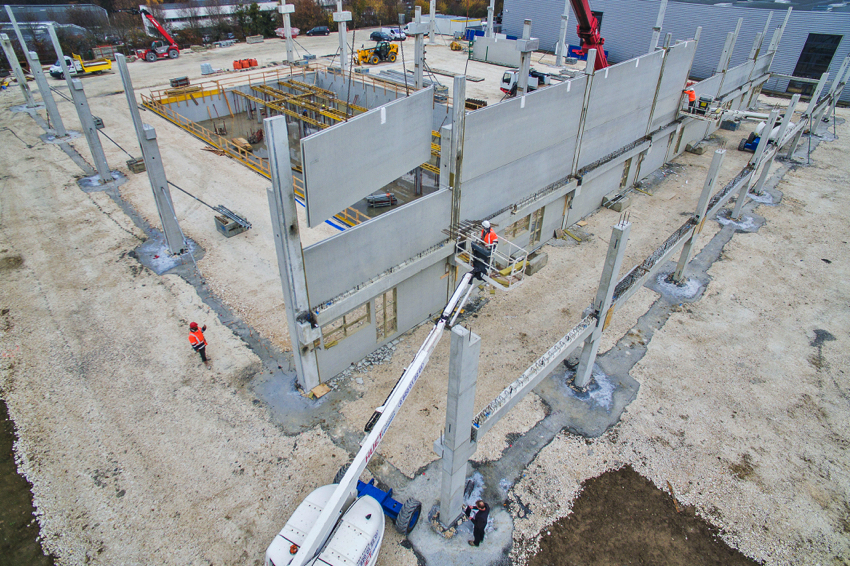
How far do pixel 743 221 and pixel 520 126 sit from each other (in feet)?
40.5

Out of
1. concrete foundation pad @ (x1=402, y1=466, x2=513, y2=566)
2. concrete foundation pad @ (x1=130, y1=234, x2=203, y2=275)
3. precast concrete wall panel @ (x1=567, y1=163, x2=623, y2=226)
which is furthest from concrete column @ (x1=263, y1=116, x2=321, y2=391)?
precast concrete wall panel @ (x1=567, y1=163, x2=623, y2=226)

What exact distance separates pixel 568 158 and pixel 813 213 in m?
12.7

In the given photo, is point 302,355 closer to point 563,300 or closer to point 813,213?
point 563,300

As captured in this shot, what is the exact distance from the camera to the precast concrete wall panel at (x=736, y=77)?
2636 cm

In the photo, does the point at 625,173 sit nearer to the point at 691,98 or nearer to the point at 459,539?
the point at 691,98

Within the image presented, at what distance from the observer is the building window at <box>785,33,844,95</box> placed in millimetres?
34938

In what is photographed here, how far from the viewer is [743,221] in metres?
20.2

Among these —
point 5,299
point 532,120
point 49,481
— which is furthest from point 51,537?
point 532,120

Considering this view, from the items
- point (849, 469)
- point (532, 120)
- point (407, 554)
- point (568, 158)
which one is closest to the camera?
A: point (407, 554)

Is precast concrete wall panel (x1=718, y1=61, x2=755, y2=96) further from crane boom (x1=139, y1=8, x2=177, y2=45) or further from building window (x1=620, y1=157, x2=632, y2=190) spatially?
crane boom (x1=139, y1=8, x2=177, y2=45)

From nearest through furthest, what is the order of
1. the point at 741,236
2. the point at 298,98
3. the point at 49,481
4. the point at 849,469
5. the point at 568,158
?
the point at 49,481 < the point at 849,469 < the point at 568,158 < the point at 741,236 < the point at 298,98

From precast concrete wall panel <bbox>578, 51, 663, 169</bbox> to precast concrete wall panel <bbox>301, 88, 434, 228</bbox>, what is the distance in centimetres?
822

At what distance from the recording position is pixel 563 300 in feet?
50.8

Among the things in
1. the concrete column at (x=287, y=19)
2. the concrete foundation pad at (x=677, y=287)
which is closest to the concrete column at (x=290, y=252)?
the concrete foundation pad at (x=677, y=287)
